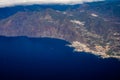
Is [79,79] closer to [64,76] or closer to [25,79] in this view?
[64,76]

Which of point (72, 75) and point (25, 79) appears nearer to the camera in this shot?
point (25, 79)

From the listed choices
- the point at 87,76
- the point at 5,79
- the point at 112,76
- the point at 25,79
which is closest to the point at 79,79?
the point at 87,76

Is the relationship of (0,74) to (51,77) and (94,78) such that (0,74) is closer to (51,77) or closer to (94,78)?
(51,77)

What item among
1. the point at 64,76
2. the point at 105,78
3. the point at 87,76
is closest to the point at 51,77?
the point at 64,76

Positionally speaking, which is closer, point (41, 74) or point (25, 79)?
point (25, 79)

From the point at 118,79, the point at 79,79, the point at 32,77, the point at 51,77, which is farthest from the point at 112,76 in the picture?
the point at 32,77

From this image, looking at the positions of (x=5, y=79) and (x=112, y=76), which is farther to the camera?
(x=112, y=76)

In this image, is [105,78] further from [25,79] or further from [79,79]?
[25,79]
